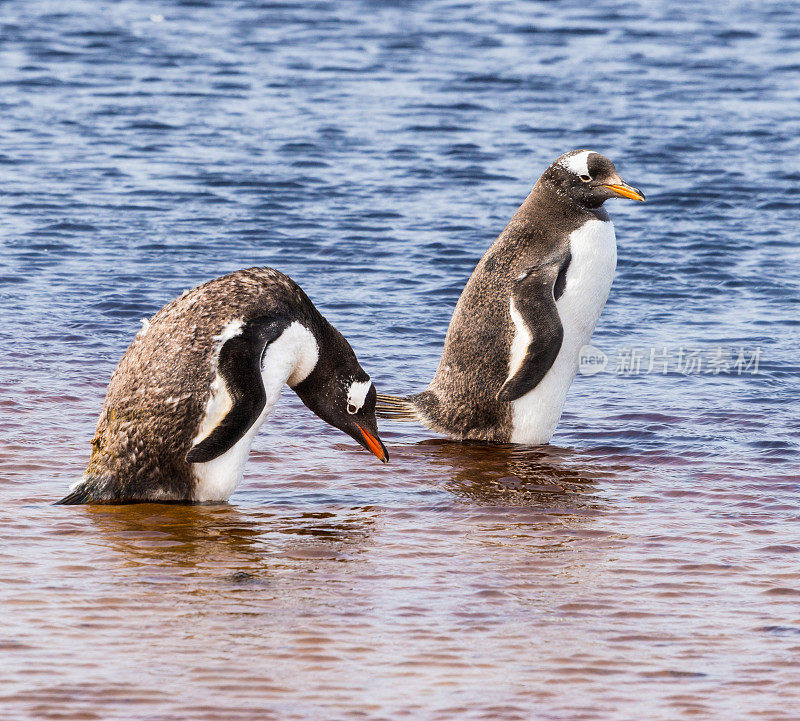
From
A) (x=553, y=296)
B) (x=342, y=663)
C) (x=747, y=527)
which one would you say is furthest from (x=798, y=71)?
(x=342, y=663)

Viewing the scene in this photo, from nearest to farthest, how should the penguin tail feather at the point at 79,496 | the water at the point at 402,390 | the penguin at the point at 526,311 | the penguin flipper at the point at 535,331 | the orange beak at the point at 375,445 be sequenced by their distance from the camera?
the water at the point at 402,390 < the penguin tail feather at the point at 79,496 < the orange beak at the point at 375,445 < the penguin flipper at the point at 535,331 < the penguin at the point at 526,311

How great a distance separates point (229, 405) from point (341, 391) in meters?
0.75

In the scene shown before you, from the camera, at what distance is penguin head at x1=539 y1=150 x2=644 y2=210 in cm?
844

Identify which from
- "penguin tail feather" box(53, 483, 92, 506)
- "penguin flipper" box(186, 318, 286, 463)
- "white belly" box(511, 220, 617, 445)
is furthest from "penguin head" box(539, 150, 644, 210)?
"penguin tail feather" box(53, 483, 92, 506)

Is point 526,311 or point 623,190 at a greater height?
point 623,190

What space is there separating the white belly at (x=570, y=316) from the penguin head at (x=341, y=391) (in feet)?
4.60

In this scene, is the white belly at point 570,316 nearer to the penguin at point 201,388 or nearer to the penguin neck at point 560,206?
the penguin neck at point 560,206

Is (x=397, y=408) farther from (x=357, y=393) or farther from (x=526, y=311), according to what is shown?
(x=357, y=393)

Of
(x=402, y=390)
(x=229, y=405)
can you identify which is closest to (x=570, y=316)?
(x=402, y=390)

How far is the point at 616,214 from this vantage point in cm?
1481

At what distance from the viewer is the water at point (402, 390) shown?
525 cm

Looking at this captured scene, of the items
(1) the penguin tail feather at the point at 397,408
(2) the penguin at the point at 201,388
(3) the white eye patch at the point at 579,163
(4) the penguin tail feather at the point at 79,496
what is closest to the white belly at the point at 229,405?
(2) the penguin at the point at 201,388

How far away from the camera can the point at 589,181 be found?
8461mm

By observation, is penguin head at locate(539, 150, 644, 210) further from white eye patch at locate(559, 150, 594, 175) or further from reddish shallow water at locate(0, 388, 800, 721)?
reddish shallow water at locate(0, 388, 800, 721)
